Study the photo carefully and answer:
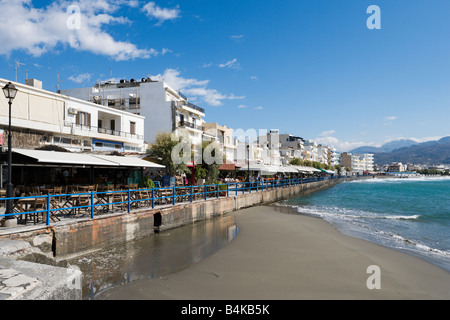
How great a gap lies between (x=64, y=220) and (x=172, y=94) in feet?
106

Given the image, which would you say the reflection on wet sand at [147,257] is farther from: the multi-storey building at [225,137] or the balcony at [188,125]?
the multi-storey building at [225,137]

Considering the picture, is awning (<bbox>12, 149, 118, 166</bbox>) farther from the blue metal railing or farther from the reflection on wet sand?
the reflection on wet sand

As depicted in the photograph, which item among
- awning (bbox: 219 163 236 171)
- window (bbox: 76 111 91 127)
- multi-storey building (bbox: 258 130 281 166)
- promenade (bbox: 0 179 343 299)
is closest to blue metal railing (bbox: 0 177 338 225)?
promenade (bbox: 0 179 343 299)

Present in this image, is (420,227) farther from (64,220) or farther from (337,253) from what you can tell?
(64,220)

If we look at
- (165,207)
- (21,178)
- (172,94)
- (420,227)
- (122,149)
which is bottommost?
(420,227)

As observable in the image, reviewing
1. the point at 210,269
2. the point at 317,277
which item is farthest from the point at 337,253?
the point at 210,269

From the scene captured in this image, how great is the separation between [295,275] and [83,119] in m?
22.4

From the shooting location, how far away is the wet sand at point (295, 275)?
5.73 m

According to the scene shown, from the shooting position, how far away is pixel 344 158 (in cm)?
17338

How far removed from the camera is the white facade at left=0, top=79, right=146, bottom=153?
18920 millimetres

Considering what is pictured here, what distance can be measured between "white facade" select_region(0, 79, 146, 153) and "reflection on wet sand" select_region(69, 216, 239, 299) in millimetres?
13851

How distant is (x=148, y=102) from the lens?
36906 millimetres

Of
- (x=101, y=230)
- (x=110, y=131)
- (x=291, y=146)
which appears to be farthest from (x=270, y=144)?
(x=101, y=230)

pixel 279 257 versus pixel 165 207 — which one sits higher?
pixel 165 207
